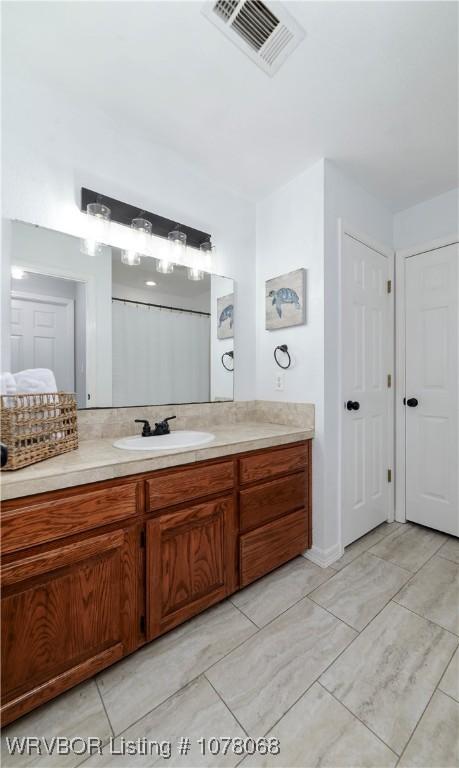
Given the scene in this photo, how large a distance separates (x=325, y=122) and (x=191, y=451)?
6.06 feet

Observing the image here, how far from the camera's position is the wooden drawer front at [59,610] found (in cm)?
95

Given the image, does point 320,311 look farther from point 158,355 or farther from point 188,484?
→ point 188,484

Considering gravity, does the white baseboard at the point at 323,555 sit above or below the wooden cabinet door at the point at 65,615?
below

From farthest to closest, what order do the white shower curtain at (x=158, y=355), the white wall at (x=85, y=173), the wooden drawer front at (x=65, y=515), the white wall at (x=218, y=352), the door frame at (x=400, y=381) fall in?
the door frame at (x=400, y=381), the white wall at (x=218, y=352), the white shower curtain at (x=158, y=355), the white wall at (x=85, y=173), the wooden drawer front at (x=65, y=515)

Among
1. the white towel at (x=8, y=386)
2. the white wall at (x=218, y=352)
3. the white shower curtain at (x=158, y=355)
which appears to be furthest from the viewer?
the white wall at (x=218, y=352)

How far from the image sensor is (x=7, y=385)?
3.70 ft

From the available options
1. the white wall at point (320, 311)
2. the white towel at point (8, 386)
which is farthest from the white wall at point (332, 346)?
the white towel at point (8, 386)

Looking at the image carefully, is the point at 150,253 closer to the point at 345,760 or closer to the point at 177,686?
the point at 177,686

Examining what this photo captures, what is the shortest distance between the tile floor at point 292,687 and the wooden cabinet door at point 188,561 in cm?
13

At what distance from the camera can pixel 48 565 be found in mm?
1000

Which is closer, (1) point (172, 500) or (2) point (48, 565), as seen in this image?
(2) point (48, 565)

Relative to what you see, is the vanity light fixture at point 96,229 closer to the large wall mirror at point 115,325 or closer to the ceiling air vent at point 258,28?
the large wall mirror at point 115,325

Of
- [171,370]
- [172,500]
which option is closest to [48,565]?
[172,500]

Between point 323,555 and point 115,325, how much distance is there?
186 centimetres
